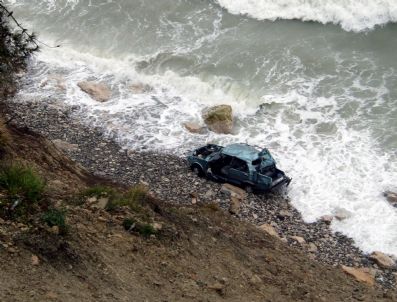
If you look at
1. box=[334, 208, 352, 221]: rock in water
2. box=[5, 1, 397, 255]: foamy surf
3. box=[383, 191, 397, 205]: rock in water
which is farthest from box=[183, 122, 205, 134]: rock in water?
box=[383, 191, 397, 205]: rock in water

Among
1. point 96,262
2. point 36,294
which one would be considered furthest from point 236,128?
point 36,294

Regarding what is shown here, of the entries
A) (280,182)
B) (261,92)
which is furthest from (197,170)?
(261,92)

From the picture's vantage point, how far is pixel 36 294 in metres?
8.83

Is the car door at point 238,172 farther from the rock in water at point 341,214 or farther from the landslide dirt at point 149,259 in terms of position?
the rock in water at point 341,214

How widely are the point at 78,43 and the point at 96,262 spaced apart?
17896mm

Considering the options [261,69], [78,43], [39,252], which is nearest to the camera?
[39,252]

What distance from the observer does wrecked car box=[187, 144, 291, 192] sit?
56.6ft

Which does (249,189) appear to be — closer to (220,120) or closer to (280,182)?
(280,182)

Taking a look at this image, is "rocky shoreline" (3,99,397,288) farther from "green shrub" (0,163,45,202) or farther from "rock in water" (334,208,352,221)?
"green shrub" (0,163,45,202)

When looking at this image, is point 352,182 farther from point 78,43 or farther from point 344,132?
point 78,43

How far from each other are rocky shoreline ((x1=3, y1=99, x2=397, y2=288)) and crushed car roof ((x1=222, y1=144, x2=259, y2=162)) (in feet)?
4.01

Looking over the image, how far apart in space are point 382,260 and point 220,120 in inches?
316

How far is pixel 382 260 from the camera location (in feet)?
49.5

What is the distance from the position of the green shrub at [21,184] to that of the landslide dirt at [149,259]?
2.58 feet
